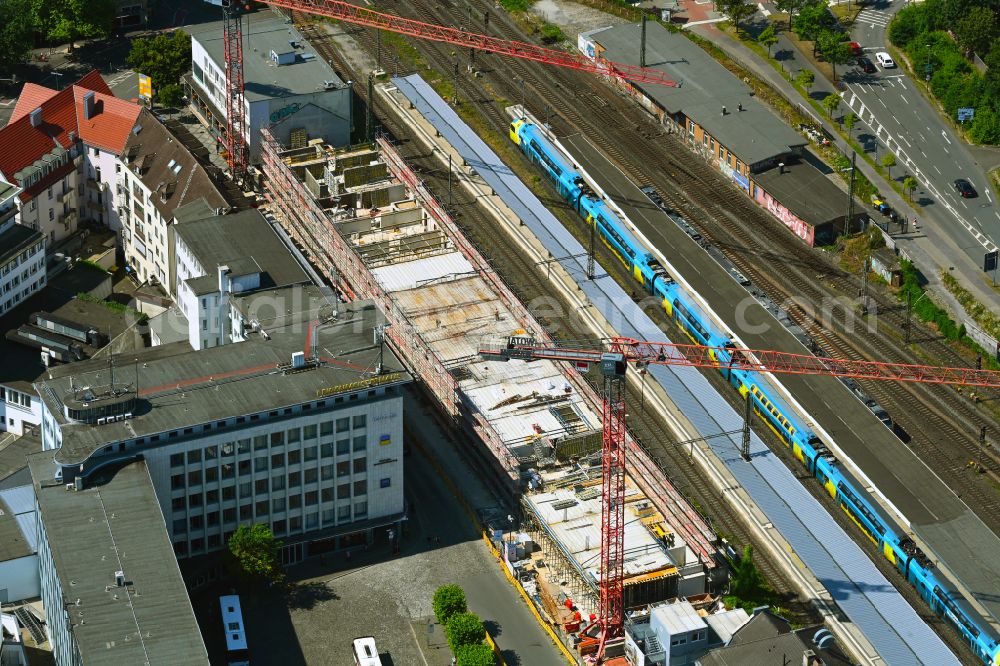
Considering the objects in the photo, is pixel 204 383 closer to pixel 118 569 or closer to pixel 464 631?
pixel 118 569

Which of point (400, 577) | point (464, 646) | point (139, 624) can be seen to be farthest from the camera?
point (400, 577)

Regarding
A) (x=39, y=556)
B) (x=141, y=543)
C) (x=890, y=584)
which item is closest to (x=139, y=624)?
(x=141, y=543)

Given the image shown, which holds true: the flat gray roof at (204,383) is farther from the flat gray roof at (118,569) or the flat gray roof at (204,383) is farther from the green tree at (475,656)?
the green tree at (475,656)

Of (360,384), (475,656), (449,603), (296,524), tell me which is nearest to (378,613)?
(449,603)

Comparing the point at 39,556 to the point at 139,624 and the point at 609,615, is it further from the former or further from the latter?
the point at 609,615

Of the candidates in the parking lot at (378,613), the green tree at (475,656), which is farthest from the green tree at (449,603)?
the green tree at (475,656)

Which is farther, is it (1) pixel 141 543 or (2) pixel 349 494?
(2) pixel 349 494
